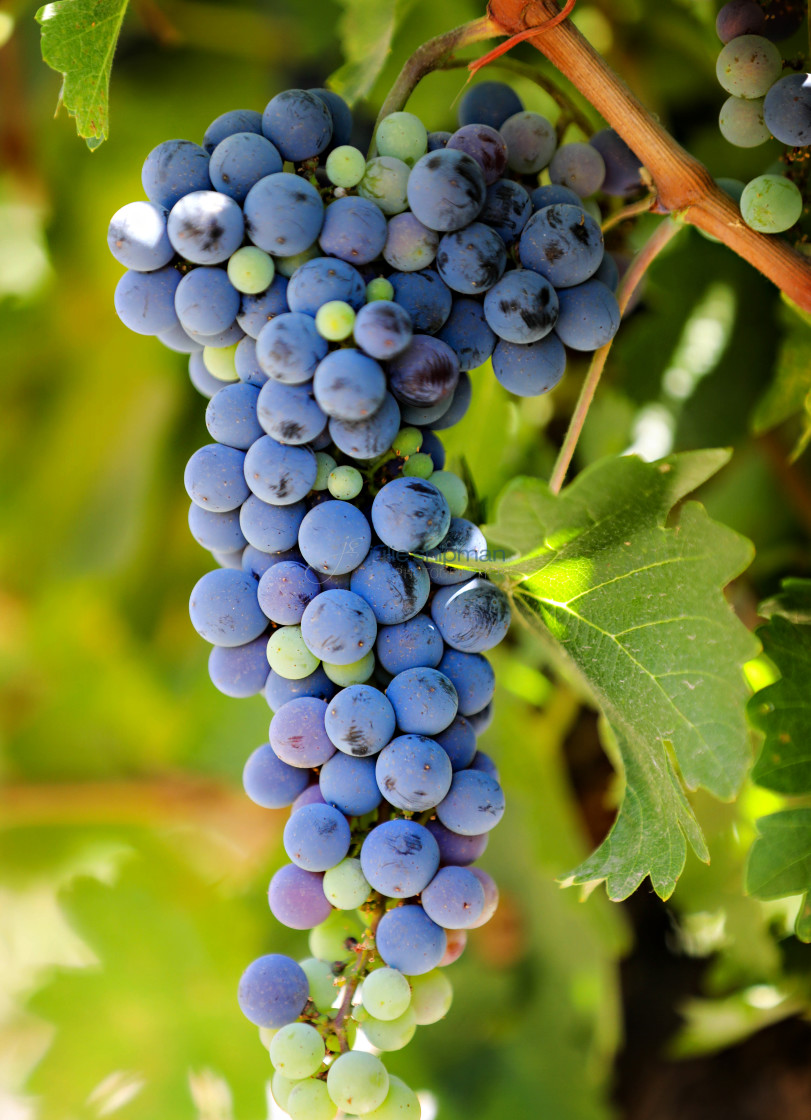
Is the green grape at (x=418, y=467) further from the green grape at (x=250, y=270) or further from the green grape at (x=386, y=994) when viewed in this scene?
the green grape at (x=386, y=994)

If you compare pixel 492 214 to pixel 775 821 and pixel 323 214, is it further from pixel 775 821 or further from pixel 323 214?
pixel 775 821

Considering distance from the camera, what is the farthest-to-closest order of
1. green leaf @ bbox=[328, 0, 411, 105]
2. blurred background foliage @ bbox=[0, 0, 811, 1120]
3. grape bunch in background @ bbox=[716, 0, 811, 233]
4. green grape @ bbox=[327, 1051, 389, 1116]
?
blurred background foliage @ bbox=[0, 0, 811, 1120]
green leaf @ bbox=[328, 0, 411, 105]
grape bunch in background @ bbox=[716, 0, 811, 233]
green grape @ bbox=[327, 1051, 389, 1116]

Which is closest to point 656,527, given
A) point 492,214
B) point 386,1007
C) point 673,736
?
point 673,736

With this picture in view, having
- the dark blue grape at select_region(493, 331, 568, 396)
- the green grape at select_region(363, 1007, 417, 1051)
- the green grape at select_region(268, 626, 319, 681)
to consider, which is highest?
the dark blue grape at select_region(493, 331, 568, 396)

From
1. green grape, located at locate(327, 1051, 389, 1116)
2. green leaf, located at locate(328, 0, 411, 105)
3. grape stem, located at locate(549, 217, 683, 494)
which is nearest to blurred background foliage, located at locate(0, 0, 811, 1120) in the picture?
green leaf, located at locate(328, 0, 411, 105)

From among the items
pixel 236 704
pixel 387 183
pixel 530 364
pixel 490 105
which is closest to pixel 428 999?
pixel 530 364

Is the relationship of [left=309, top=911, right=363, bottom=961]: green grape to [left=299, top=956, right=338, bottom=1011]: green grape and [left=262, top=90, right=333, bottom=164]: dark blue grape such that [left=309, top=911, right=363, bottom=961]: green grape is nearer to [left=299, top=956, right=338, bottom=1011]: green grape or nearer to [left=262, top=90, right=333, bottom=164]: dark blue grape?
[left=299, top=956, right=338, bottom=1011]: green grape
